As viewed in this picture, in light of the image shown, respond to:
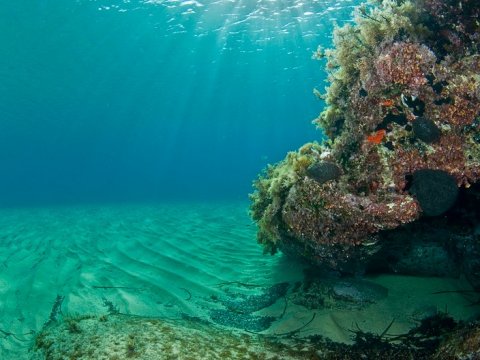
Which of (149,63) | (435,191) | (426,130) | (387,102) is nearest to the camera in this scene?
(435,191)

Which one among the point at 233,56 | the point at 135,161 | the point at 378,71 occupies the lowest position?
the point at 135,161

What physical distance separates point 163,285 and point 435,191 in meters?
5.70

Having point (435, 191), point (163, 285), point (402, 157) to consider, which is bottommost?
point (163, 285)

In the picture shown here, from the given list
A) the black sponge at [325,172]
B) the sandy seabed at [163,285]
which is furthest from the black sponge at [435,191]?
the sandy seabed at [163,285]

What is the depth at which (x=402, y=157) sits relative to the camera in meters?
4.35

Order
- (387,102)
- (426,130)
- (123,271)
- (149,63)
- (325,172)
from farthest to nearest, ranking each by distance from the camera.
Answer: (149,63) → (123,271) → (325,172) → (387,102) → (426,130)

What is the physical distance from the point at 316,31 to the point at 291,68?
12580 mm

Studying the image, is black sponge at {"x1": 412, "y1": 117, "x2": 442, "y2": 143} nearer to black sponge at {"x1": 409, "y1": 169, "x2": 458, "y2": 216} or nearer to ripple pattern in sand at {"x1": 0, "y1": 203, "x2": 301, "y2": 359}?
black sponge at {"x1": 409, "y1": 169, "x2": 458, "y2": 216}

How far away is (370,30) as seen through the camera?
491 cm

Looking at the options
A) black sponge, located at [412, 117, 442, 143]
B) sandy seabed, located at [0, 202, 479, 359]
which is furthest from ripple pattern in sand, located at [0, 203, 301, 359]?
black sponge, located at [412, 117, 442, 143]

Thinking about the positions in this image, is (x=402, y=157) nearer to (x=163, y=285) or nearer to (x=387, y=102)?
(x=387, y=102)

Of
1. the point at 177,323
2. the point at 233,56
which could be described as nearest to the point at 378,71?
the point at 177,323

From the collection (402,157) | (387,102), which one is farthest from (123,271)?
(387,102)

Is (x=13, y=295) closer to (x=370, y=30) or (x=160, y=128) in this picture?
(x=370, y=30)
